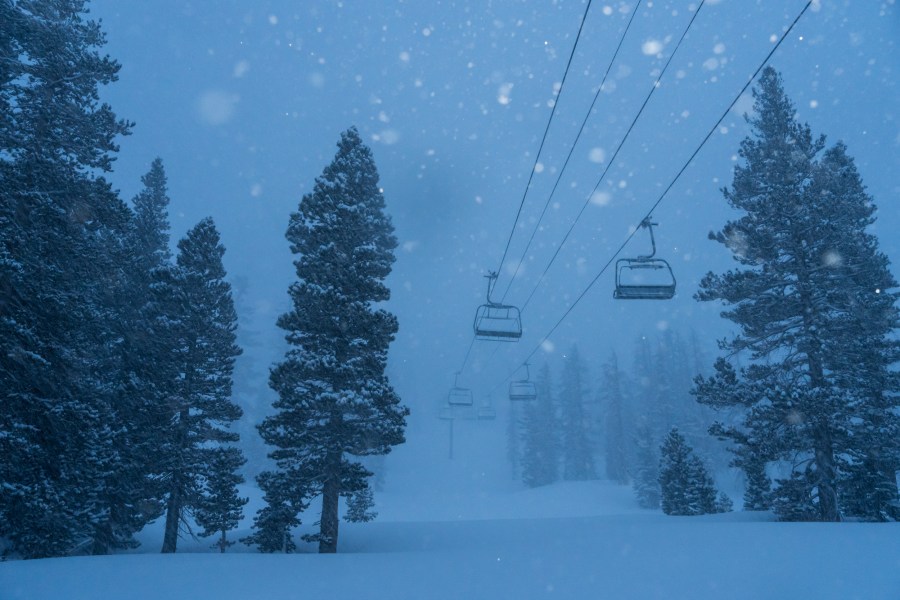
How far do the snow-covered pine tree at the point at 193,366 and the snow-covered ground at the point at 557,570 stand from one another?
6308mm

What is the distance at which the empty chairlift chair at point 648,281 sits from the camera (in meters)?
11.9

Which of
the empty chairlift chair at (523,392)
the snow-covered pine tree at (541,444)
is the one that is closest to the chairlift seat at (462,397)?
the empty chairlift chair at (523,392)

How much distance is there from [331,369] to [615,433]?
160ft

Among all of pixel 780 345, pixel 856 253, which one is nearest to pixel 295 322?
pixel 780 345

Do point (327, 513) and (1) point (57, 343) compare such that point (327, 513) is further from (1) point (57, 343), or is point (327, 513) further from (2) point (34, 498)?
(1) point (57, 343)

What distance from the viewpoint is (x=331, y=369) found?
14.2 meters

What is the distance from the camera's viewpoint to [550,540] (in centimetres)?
1140

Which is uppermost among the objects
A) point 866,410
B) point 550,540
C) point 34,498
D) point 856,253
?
point 856,253

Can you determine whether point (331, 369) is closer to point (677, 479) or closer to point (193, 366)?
point (193, 366)

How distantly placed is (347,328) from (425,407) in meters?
104

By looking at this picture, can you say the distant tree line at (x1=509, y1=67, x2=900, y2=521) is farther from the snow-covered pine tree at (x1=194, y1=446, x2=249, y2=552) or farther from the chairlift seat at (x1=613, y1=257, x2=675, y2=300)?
the snow-covered pine tree at (x1=194, y1=446, x2=249, y2=552)

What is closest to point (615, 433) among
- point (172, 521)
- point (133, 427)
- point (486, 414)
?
point (486, 414)

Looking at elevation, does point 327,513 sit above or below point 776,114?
below

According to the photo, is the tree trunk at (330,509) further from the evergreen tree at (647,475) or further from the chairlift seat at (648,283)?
the evergreen tree at (647,475)
